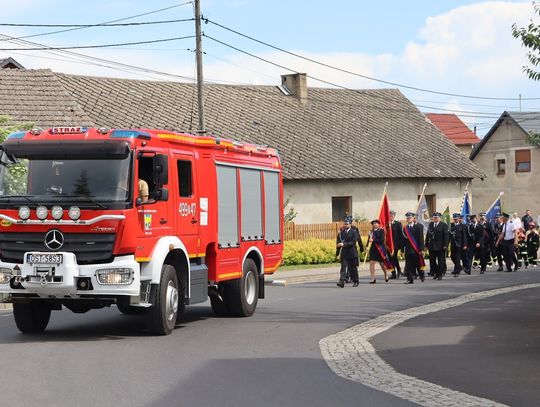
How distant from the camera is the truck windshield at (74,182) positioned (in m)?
14.0

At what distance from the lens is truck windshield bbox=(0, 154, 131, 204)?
14.0 m

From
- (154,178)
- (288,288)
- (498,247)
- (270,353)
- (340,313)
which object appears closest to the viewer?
(270,353)

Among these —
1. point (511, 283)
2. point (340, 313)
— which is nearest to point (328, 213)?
point (511, 283)

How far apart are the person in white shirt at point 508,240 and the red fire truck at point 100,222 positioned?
1790 cm

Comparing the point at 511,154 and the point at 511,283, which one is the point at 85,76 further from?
the point at 511,154

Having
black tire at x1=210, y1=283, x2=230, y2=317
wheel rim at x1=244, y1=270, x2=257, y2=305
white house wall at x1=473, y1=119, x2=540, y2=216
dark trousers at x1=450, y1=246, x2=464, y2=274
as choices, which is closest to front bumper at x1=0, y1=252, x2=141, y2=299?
black tire at x1=210, y1=283, x2=230, y2=317

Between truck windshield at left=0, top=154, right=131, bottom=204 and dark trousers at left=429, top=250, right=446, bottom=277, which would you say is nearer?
truck windshield at left=0, top=154, right=131, bottom=204

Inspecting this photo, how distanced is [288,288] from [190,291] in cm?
1068

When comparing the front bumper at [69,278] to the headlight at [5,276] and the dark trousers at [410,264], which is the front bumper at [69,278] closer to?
the headlight at [5,276]

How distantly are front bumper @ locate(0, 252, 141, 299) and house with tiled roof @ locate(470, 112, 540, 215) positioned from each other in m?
58.4

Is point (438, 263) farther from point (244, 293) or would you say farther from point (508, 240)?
point (244, 293)

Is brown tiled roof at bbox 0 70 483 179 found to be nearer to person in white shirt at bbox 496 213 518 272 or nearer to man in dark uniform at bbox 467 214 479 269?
man in dark uniform at bbox 467 214 479 269

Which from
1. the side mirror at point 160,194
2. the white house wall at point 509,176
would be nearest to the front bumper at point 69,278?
the side mirror at point 160,194

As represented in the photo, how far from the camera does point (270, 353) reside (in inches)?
503
